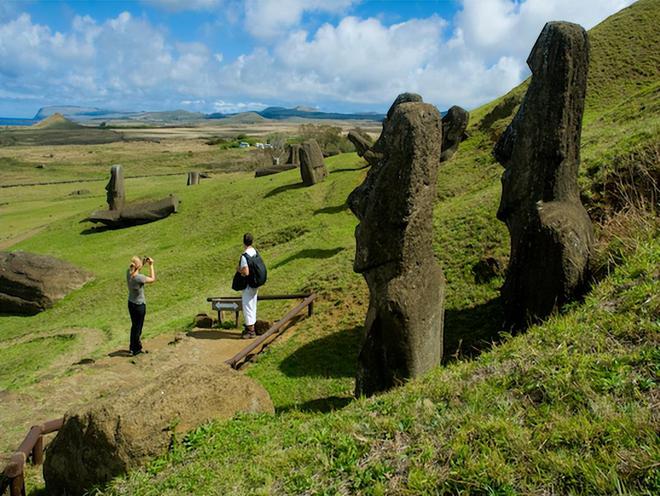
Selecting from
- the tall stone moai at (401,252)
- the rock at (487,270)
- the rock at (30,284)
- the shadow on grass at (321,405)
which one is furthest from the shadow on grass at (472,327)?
the rock at (30,284)

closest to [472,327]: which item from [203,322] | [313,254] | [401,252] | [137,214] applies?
[401,252]

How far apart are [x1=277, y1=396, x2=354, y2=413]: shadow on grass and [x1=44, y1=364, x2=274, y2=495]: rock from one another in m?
1.33

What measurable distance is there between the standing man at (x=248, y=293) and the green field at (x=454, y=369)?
3.58ft

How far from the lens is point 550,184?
892cm

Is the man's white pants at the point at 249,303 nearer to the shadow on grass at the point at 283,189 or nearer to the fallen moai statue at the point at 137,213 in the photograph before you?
the shadow on grass at the point at 283,189

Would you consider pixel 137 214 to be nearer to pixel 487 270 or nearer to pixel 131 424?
pixel 487 270

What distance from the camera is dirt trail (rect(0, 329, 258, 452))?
10078 mm

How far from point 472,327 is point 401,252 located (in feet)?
12.7

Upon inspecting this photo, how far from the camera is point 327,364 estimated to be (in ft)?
37.4

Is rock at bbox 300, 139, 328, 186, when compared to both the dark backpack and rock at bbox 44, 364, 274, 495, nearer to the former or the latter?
the dark backpack

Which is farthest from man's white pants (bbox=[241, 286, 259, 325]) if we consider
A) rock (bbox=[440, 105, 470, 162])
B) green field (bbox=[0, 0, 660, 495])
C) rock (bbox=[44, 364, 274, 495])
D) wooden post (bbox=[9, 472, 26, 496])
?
rock (bbox=[440, 105, 470, 162])

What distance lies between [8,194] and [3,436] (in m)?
58.6

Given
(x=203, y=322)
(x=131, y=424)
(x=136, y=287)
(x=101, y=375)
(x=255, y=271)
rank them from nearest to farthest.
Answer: (x=131, y=424) < (x=101, y=375) < (x=255, y=271) < (x=136, y=287) < (x=203, y=322)

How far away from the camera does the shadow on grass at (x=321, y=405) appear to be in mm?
8953
